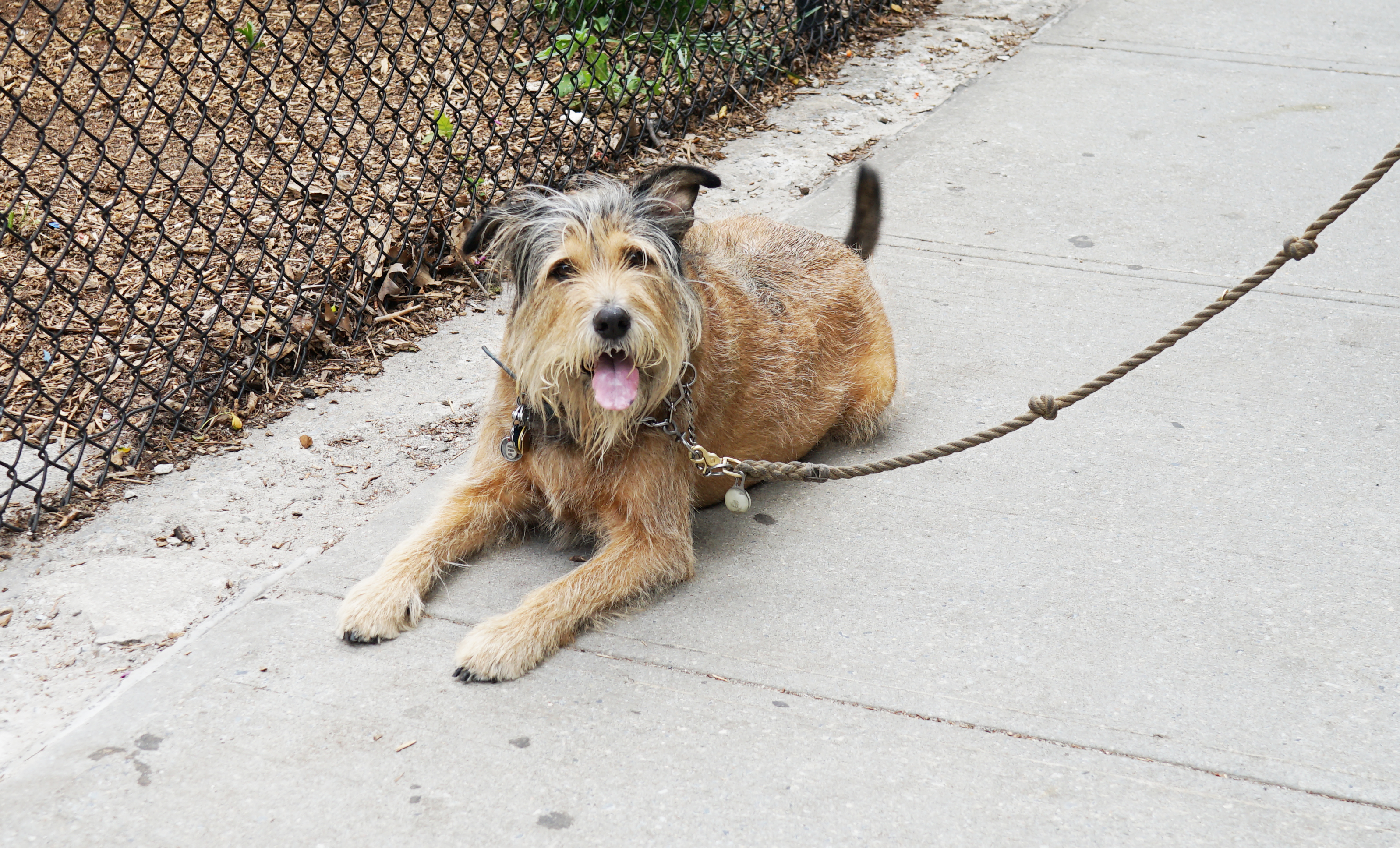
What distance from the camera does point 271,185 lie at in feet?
18.8

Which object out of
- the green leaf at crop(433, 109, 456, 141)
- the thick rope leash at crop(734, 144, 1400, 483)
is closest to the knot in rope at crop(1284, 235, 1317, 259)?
the thick rope leash at crop(734, 144, 1400, 483)

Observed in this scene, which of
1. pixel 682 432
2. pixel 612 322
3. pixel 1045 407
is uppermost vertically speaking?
pixel 612 322

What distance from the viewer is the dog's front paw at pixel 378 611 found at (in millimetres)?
3293

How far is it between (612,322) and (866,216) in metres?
2.12

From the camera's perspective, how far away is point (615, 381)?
3232mm

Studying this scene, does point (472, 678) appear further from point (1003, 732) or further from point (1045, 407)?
point (1045, 407)

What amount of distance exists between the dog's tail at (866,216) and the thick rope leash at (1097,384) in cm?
155

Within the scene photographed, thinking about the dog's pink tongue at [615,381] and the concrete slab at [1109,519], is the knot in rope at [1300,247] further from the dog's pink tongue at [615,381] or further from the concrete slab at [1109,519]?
the dog's pink tongue at [615,381]

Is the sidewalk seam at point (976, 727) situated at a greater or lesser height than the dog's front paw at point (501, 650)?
lesser

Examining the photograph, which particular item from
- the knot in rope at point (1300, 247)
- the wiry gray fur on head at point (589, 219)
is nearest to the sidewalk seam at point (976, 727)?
the wiry gray fur on head at point (589, 219)

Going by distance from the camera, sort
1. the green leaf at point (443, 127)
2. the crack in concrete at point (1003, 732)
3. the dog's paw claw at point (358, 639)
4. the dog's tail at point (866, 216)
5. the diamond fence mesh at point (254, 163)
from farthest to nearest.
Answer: the green leaf at point (443, 127) → the dog's tail at point (866, 216) → the diamond fence mesh at point (254, 163) → the dog's paw claw at point (358, 639) → the crack in concrete at point (1003, 732)

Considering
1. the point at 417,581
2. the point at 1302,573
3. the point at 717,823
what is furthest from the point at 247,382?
the point at 1302,573

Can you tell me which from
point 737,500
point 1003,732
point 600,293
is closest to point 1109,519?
point 1003,732

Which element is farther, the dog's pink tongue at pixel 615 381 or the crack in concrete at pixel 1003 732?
the dog's pink tongue at pixel 615 381
